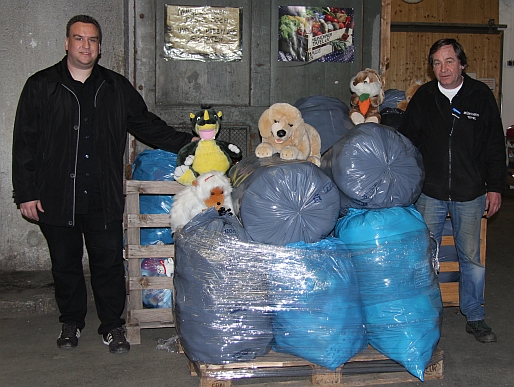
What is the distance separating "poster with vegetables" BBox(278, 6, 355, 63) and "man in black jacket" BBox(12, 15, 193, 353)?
186 cm

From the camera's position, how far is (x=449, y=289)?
14.7 feet

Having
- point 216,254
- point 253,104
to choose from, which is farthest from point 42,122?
point 253,104

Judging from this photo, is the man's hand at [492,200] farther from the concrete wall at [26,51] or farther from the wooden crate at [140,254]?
the concrete wall at [26,51]

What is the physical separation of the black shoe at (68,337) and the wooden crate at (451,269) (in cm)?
272

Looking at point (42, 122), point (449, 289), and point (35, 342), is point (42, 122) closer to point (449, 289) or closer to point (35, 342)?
point (35, 342)

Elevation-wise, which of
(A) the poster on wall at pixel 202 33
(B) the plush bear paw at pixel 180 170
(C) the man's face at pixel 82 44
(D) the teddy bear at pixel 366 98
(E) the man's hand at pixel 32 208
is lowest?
(E) the man's hand at pixel 32 208

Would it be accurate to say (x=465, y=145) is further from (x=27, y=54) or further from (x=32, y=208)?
(x=27, y=54)

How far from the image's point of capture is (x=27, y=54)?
487 centimetres

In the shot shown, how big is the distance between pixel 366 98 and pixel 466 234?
132 cm

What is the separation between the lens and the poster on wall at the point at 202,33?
16.5ft

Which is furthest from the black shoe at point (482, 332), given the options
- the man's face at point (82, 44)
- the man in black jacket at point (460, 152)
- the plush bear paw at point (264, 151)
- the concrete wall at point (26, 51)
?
the concrete wall at point (26, 51)

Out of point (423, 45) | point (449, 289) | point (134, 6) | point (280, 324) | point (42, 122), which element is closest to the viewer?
point (280, 324)

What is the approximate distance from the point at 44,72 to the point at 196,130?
41.6 inches

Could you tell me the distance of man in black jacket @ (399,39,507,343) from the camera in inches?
153
